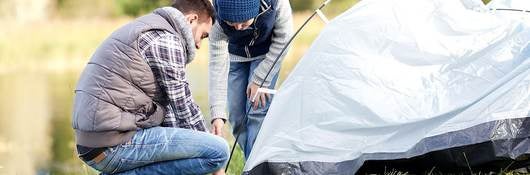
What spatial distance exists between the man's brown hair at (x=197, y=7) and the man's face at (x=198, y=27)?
0.02 meters

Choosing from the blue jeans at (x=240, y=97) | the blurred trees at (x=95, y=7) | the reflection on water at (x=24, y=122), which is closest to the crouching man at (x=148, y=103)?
the blue jeans at (x=240, y=97)

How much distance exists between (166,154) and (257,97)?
2.60 feet

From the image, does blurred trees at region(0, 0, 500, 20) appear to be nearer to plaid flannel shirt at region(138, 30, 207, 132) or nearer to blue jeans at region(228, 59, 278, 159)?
blue jeans at region(228, 59, 278, 159)

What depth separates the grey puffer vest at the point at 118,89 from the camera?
130 inches

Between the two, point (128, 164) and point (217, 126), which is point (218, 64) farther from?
point (128, 164)

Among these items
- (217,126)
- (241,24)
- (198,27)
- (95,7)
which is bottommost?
(95,7)

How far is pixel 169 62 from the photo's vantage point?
3354 millimetres

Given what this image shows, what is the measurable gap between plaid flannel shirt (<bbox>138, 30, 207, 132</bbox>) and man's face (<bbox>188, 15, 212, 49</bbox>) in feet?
0.33

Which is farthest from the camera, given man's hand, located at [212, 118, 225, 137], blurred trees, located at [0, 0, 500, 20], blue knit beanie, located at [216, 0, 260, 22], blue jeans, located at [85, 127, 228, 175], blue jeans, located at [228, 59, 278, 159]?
blurred trees, located at [0, 0, 500, 20]

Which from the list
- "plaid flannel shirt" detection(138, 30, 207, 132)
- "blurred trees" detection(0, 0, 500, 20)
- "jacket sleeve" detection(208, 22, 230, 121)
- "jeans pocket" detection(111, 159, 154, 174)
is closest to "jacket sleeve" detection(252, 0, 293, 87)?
"jacket sleeve" detection(208, 22, 230, 121)

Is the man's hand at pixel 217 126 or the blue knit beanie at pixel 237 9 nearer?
the blue knit beanie at pixel 237 9

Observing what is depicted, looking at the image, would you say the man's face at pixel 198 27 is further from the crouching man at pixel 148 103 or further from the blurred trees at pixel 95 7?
the blurred trees at pixel 95 7

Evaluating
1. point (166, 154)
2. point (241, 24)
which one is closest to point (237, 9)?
point (241, 24)

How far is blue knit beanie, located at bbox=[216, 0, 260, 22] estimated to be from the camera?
377 cm
